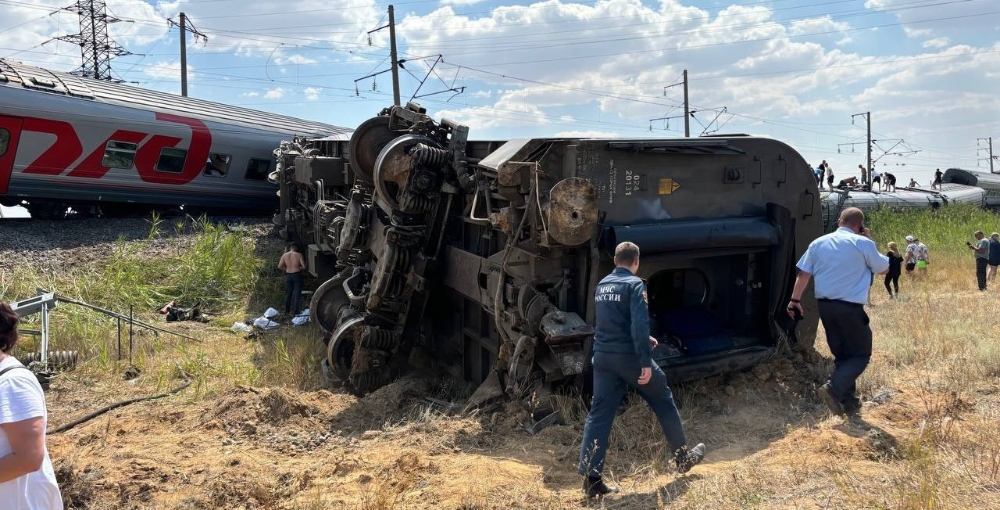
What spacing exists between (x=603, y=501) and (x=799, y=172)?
4.08m

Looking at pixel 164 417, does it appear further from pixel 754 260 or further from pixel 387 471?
pixel 754 260

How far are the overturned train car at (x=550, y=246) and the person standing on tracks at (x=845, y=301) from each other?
0.95 m

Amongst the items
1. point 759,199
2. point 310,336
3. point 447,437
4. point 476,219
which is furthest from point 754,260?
point 310,336

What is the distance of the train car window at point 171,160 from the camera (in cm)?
1526

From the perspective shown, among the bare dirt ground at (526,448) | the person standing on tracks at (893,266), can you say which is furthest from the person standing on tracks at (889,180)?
the bare dirt ground at (526,448)

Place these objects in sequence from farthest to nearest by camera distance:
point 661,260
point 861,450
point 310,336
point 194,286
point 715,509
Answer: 1. point 194,286
2. point 310,336
3. point 661,260
4. point 861,450
5. point 715,509

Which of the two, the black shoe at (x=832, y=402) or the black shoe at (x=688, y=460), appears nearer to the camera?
the black shoe at (x=688, y=460)

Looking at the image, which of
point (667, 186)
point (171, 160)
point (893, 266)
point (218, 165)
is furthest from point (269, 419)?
point (218, 165)

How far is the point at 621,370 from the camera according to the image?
4.25 m

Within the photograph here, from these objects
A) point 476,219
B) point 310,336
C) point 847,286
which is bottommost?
point 310,336

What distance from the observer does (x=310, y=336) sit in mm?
10148

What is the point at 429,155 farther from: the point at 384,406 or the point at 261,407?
the point at 261,407

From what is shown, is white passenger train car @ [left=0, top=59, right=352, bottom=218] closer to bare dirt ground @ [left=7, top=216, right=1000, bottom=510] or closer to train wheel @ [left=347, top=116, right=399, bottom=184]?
train wheel @ [left=347, top=116, right=399, bottom=184]

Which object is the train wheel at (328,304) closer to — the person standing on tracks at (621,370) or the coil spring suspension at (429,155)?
the coil spring suspension at (429,155)
